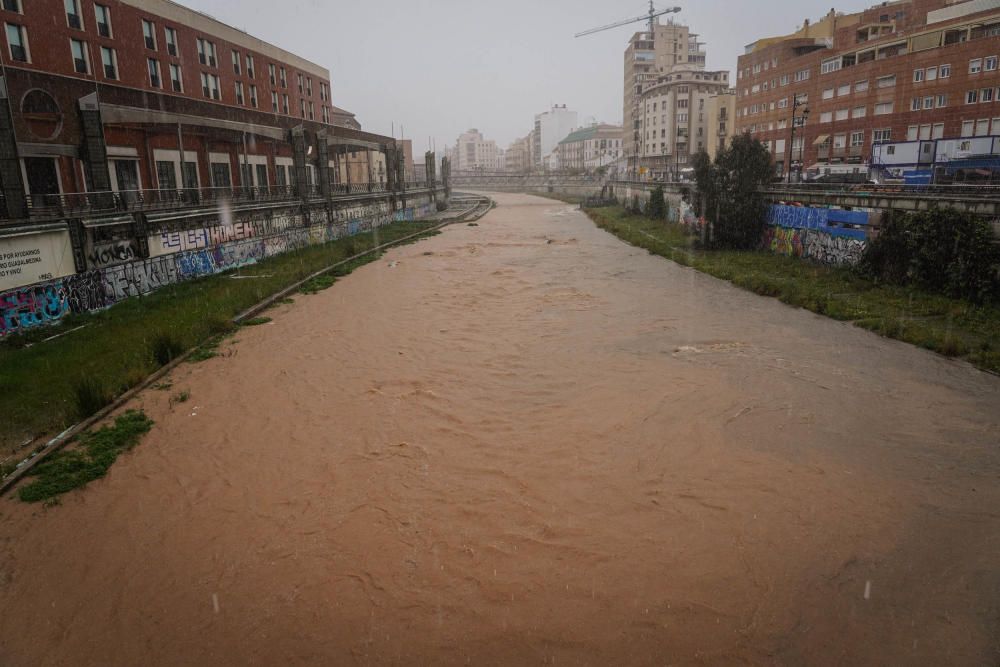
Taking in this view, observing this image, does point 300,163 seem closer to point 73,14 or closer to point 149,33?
point 73,14

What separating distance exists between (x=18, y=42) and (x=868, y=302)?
39829 millimetres

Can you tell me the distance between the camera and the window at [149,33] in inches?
1519

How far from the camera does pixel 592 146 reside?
160875 mm

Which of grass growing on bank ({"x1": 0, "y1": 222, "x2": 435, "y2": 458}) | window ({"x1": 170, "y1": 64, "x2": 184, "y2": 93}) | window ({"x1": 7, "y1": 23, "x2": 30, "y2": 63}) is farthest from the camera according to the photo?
window ({"x1": 170, "y1": 64, "x2": 184, "y2": 93})

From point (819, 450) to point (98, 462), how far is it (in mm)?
11024

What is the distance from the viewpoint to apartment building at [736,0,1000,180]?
4762 centimetres

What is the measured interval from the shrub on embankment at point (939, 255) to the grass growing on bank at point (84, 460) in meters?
21.6

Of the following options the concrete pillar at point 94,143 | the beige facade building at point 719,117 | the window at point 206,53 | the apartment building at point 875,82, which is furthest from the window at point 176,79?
the beige facade building at point 719,117

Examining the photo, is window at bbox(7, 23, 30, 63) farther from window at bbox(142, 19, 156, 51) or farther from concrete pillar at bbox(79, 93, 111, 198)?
concrete pillar at bbox(79, 93, 111, 198)

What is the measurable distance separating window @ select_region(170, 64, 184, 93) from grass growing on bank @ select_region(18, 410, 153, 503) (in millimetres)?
39060

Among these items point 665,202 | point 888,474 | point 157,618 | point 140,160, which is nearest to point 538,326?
point 888,474

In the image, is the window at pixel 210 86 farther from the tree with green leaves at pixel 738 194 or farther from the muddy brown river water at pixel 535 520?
the muddy brown river water at pixel 535 520

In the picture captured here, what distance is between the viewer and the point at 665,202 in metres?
50.7

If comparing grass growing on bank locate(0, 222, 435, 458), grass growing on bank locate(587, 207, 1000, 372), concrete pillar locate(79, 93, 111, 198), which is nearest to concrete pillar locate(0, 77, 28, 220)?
grass growing on bank locate(0, 222, 435, 458)
